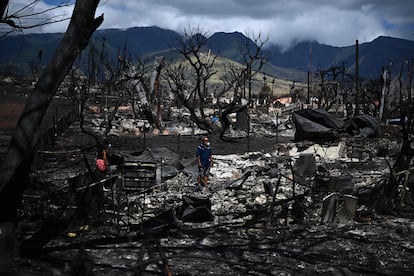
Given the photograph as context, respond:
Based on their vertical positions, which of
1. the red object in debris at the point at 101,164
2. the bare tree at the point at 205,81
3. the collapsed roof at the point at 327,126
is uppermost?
the bare tree at the point at 205,81

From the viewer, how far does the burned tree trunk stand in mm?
3951

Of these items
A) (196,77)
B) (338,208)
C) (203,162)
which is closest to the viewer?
(338,208)

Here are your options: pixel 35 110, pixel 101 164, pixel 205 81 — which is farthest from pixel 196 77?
pixel 35 110

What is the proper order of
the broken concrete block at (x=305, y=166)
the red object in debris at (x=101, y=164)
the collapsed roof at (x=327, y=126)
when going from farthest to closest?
the collapsed roof at (x=327, y=126), the broken concrete block at (x=305, y=166), the red object in debris at (x=101, y=164)

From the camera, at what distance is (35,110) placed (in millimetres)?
4012

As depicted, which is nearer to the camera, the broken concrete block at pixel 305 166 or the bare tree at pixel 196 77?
the broken concrete block at pixel 305 166

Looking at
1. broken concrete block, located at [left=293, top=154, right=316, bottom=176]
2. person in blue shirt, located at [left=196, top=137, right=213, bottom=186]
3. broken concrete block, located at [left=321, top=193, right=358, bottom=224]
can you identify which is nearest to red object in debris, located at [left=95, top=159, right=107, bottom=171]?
person in blue shirt, located at [left=196, top=137, right=213, bottom=186]

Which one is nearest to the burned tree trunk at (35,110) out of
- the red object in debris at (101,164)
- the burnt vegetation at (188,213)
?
the burnt vegetation at (188,213)

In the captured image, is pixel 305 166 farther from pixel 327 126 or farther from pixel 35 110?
pixel 35 110

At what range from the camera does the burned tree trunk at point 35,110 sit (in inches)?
156

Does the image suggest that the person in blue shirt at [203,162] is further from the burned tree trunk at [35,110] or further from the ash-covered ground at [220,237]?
the burned tree trunk at [35,110]

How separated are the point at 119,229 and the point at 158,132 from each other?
621 inches

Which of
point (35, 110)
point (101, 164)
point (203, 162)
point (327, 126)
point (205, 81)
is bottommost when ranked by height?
point (203, 162)

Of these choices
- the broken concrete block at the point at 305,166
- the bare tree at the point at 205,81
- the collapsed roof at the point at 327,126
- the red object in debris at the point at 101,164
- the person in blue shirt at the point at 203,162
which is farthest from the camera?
the bare tree at the point at 205,81
